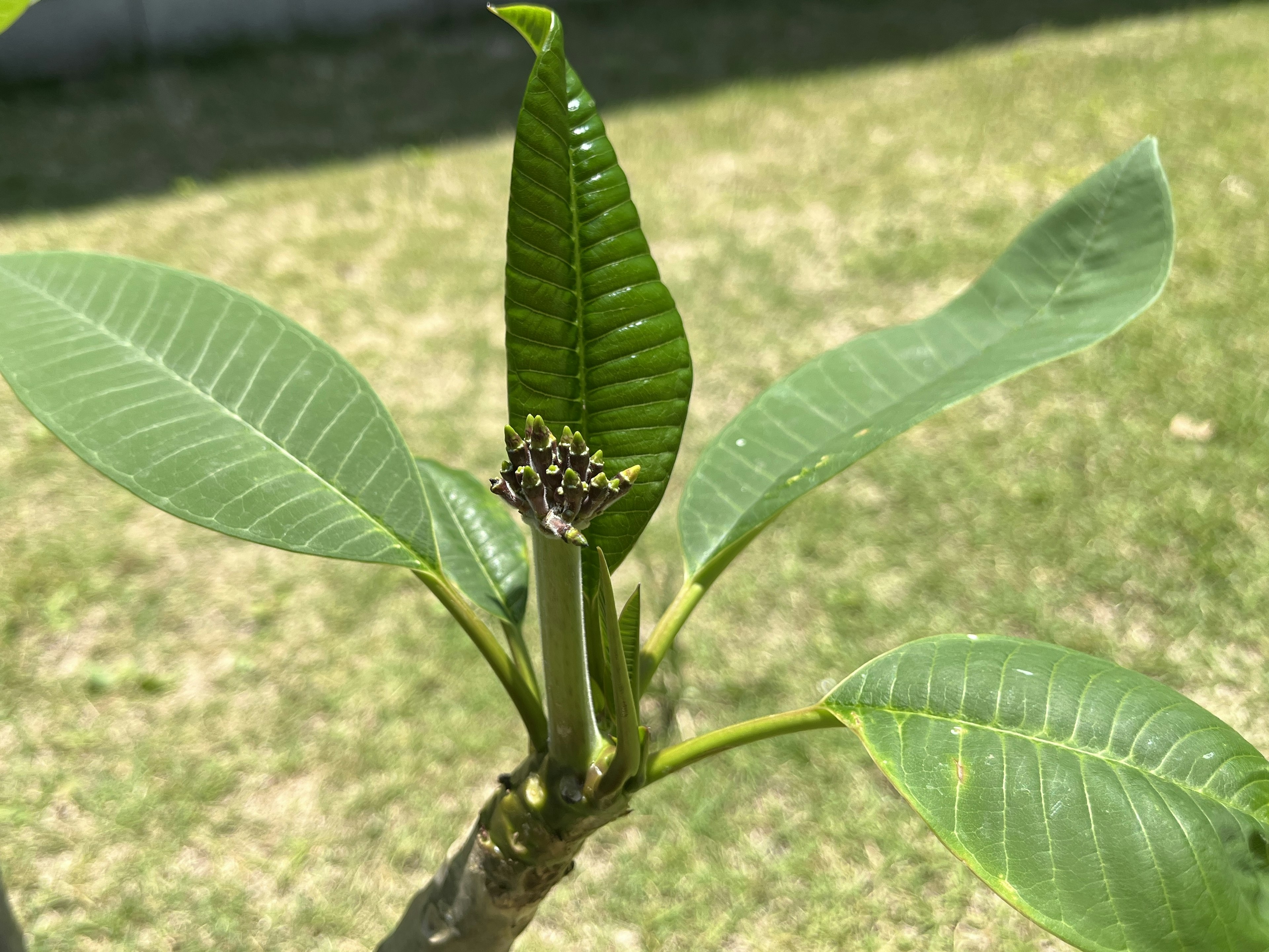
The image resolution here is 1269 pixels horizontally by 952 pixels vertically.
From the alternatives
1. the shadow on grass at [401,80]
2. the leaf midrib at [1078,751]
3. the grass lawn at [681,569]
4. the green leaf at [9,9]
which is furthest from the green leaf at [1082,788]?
the shadow on grass at [401,80]

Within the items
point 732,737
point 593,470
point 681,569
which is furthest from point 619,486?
point 681,569

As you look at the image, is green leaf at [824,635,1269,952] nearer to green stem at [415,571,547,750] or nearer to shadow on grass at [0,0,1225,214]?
green stem at [415,571,547,750]

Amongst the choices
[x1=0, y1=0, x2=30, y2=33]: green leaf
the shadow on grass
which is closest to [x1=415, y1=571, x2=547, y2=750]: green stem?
[x1=0, y1=0, x2=30, y2=33]: green leaf

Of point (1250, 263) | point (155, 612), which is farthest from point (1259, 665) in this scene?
point (155, 612)

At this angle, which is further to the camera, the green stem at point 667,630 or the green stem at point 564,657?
the green stem at point 667,630

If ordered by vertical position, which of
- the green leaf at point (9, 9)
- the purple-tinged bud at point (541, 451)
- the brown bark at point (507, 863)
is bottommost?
the brown bark at point (507, 863)

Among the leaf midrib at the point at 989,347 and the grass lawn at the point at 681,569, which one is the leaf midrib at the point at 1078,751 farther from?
the grass lawn at the point at 681,569
